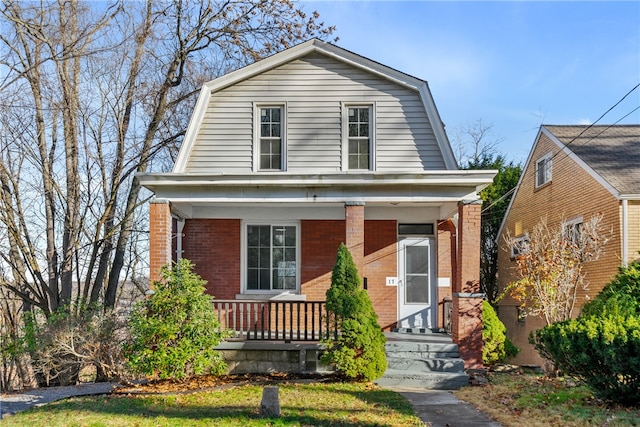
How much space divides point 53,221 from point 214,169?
6063 mm

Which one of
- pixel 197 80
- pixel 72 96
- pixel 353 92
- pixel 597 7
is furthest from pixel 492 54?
pixel 72 96

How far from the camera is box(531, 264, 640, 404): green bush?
6.92 m

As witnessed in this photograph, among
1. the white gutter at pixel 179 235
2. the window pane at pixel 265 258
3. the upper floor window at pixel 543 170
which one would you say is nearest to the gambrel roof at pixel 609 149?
the upper floor window at pixel 543 170

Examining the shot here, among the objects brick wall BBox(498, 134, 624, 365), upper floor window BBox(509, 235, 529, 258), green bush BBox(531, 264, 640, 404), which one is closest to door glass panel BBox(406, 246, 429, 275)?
upper floor window BBox(509, 235, 529, 258)

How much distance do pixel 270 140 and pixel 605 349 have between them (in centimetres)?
772

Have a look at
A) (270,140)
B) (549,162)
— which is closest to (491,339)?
(270,140)

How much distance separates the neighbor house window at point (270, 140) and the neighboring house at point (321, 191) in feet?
0.08

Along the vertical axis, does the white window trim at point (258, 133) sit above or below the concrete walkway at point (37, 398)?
above

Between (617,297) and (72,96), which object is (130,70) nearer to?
(72,96)

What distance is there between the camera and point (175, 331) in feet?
31.3

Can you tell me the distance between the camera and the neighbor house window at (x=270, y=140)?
12148 mm

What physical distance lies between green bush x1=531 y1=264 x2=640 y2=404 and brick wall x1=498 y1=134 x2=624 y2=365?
20.9ft

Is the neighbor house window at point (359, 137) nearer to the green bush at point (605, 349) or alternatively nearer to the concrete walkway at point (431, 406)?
the concrete walkway at point (431, 406)

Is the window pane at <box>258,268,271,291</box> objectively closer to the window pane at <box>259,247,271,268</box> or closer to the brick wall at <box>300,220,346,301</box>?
the window pane at <box>259,247,271,268</box>
